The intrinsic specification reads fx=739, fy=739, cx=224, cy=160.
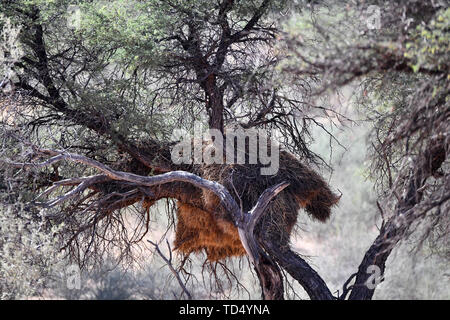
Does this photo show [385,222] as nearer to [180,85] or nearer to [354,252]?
[180,85]

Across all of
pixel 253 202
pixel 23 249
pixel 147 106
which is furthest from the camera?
pixel 147 106

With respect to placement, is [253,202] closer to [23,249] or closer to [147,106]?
[147,106]

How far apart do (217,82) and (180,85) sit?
0.64 m

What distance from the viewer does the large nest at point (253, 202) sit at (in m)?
9.13

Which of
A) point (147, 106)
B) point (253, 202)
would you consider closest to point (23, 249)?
point (253, 202)

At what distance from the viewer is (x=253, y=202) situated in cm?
921

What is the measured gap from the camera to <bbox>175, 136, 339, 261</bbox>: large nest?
30.0ft

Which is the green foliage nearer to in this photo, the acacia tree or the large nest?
the acacia tree

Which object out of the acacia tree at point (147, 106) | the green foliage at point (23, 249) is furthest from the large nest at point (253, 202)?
the green foliage at point (23, 249)

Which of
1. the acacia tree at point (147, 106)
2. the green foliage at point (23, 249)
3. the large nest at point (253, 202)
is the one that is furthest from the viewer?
the large nest at point (253, 202)

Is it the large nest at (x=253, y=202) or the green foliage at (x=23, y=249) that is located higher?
the large nest at (x=253, y=202)

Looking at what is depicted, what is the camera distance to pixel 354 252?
28.2m

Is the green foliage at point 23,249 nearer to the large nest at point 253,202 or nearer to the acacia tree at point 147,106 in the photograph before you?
the acacia tree at point 147,106
